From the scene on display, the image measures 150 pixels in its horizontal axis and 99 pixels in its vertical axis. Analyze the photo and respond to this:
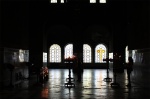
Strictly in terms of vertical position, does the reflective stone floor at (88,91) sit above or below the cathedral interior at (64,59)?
below

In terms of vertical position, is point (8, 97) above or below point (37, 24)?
below

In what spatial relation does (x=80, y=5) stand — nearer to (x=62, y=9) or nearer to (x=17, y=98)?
(x=62, y=9)

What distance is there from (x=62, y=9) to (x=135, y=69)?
78.2 ft

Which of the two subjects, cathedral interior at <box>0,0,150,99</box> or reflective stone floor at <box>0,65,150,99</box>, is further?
cathedral interior at <box>0,0,150,99</box>

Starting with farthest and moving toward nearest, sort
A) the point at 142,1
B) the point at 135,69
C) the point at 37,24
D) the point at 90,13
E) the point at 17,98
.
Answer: the point at 90,13 → the point at 37,24 → the point at 135,69 → the point at 142,1 → the point at 17,98

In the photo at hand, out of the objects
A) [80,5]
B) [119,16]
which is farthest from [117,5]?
[80,5]

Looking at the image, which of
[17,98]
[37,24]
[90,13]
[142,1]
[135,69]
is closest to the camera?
[17,98]

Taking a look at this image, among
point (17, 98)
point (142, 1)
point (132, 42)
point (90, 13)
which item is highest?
point (90, 13)

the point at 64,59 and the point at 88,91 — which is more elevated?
the point at 64,59

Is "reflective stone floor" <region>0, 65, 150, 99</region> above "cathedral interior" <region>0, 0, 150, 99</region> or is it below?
below

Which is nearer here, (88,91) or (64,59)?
(88,91)

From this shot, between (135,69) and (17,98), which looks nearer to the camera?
(17,98)

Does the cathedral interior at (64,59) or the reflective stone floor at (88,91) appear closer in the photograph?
the reflective stone floor at (88,91)

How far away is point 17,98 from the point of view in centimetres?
1445
